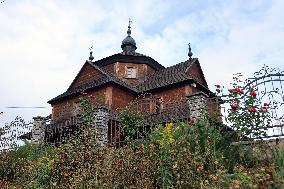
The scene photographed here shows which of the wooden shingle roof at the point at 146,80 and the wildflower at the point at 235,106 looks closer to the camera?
Result: the wildflower at the point at 235,106

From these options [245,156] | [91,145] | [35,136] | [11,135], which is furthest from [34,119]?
[245,156]

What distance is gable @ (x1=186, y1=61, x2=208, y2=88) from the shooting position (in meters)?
25.6

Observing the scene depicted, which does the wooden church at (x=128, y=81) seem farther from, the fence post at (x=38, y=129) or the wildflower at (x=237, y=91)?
the wildflower at (x=237, y=91)

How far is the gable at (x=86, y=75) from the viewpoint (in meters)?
25.7

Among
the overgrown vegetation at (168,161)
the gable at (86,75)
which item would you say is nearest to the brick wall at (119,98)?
the gable at (86,75)

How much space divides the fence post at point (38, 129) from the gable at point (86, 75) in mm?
6761

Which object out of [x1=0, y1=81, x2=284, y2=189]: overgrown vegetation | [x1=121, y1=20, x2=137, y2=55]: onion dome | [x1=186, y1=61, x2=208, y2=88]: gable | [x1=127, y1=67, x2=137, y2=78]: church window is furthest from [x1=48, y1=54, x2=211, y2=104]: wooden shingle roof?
[x1=0, y1=81, x2=284, y2=189]: overgrown vegetation

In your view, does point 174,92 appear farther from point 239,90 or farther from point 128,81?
point 239,90

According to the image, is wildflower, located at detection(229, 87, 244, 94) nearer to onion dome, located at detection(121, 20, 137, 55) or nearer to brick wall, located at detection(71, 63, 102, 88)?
brick wall, located at detection(71, 63, 102, 88)

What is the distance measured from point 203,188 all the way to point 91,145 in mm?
2425

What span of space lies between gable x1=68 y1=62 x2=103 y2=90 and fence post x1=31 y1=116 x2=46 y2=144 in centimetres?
676

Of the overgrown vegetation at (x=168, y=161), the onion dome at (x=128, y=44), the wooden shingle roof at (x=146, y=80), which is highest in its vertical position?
the onion dome at (x=128, y=44)

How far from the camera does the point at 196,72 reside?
26.4 metres

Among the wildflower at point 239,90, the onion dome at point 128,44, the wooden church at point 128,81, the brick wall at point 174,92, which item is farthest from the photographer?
the onion dome at point 128,44
